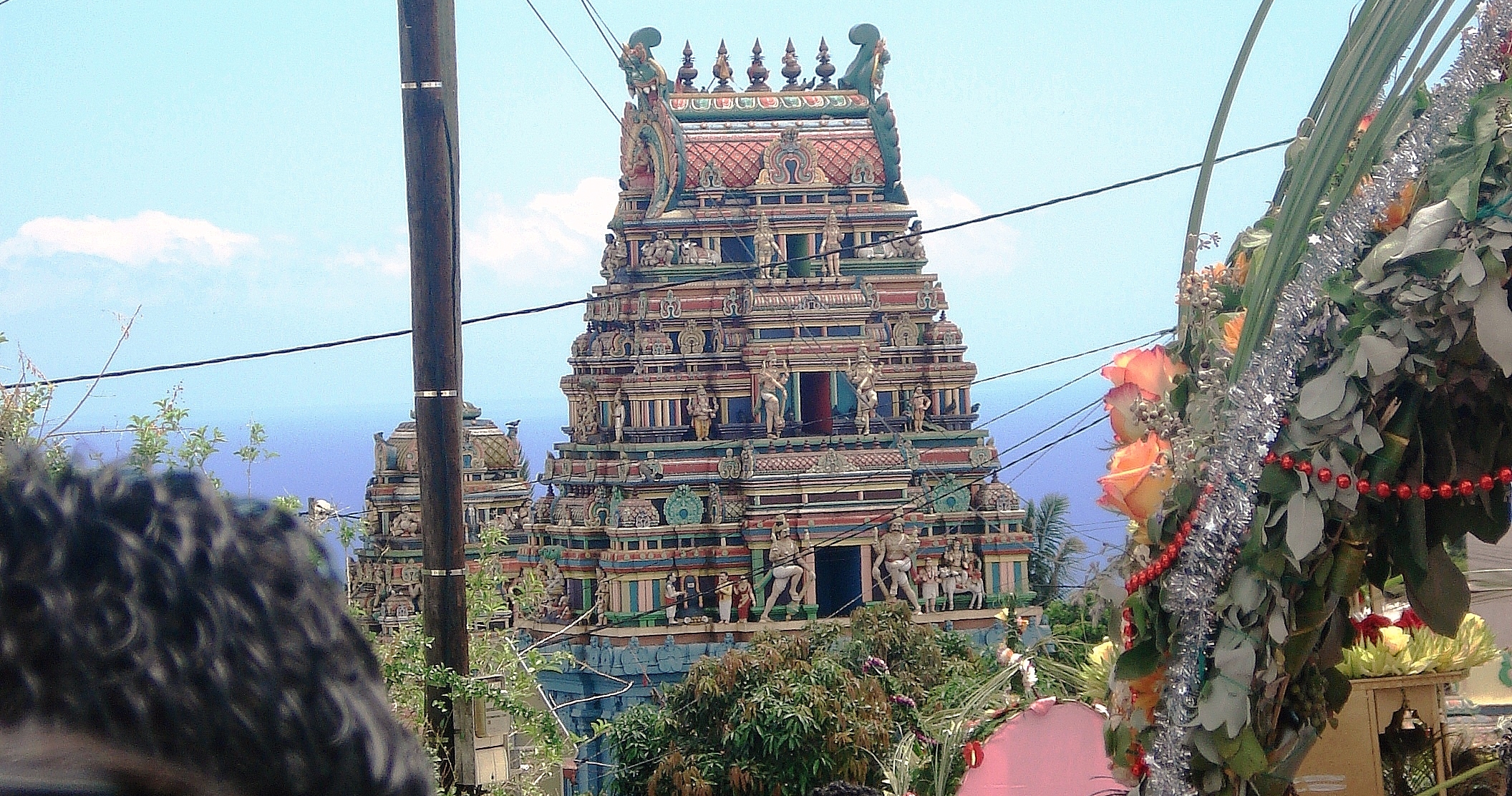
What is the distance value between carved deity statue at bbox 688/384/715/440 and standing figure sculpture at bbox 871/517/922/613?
8.36ft

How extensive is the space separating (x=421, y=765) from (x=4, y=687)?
8.8 inches

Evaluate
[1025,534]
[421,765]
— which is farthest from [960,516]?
[421,765]

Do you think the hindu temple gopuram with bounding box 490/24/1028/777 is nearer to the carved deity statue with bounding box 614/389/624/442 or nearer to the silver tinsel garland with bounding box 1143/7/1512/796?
the carved deity statue with bounding box 614/389/624/442

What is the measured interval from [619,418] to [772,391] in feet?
6.52

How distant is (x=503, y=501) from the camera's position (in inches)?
804

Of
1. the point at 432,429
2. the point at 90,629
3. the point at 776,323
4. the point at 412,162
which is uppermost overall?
the point at 776,323

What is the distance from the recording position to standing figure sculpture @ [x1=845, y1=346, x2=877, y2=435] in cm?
1834

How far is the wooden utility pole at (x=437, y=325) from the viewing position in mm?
5277

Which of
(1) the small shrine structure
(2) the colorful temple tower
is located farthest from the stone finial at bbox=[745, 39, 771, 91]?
(1) the small shrine structure

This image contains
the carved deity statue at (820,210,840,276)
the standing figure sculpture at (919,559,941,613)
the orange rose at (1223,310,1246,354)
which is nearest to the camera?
the orange rose at (1223,310,1246,354)

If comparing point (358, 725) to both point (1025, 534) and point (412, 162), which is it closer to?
point (412, 162)

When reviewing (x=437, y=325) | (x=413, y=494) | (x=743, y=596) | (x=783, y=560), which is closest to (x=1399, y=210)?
(x=437, y=325)

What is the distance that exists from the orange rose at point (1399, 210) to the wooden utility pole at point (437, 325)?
3.60 meters

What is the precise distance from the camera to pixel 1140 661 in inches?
110
